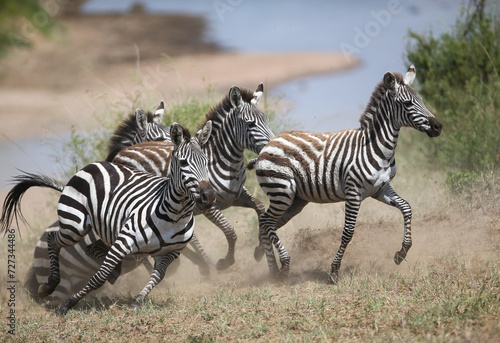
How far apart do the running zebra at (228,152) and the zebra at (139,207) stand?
926mm

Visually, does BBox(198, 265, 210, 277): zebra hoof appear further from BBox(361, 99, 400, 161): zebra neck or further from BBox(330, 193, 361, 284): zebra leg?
BBox(361, 99, 400, 161): zebra neck

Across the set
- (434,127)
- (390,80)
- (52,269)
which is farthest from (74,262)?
(434,127)

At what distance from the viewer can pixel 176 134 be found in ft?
20.8

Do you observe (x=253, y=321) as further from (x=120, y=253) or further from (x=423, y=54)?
(x=423, y=54)

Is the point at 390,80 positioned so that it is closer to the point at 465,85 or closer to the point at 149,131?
the point at 149,131

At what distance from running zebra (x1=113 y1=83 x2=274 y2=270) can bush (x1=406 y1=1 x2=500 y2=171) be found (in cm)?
399

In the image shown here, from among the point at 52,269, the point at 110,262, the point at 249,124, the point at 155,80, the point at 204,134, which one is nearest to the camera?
the point at 110,262

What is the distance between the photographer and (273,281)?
784 centimetres

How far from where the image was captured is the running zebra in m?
8.13

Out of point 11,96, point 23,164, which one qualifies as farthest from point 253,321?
point 11,96

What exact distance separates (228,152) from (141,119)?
1.68 metres

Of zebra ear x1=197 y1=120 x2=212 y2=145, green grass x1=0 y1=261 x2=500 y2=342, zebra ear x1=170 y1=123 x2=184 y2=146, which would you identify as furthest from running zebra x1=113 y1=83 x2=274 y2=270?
zebra ear x1=170 y1=123 x2=184 y2=146

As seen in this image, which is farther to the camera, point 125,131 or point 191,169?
point 125,131

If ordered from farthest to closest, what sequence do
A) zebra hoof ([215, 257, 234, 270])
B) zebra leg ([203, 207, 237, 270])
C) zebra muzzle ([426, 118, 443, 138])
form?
zebra hoof ([215, 257, 234, 270])
zebra leg ([203, 207, 237, 270])
zebra muzzle ([426, 118, 443, 138])
